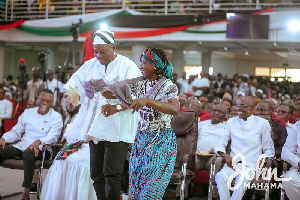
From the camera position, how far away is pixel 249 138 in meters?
5.59

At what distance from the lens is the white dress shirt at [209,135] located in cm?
673

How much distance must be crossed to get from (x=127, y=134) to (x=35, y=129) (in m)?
2.63

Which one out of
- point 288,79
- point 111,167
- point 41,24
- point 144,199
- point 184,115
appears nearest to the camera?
point 144,199

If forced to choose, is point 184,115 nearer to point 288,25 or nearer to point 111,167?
point 111,167

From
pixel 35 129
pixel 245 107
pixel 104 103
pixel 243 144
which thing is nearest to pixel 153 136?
pixel 104 103

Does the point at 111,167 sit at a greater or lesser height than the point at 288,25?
lesser

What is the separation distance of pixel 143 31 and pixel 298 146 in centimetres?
905

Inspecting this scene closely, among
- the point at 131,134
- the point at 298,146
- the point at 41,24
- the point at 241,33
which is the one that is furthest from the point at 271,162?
the point at 41,24

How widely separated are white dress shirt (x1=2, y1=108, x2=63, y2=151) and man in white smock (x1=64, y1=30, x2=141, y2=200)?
7.23 feet

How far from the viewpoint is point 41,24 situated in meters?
14.9

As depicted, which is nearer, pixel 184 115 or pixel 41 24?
pixel 184 115

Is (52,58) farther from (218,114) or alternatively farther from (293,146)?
(293,146)

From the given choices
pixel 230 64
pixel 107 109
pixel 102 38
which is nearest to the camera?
pixel 107 109

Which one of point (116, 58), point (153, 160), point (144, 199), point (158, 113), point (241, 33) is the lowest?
point (144, 199)
